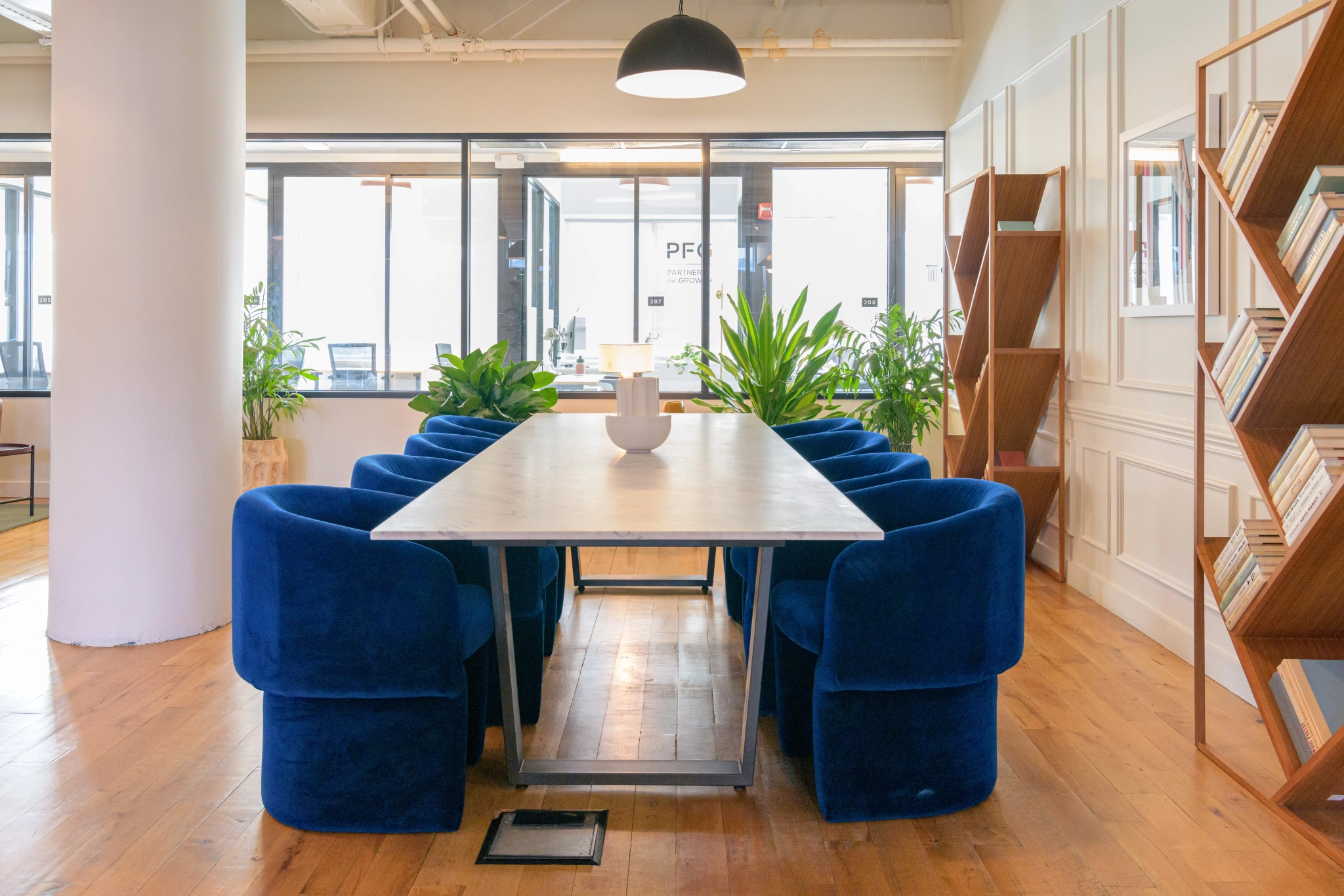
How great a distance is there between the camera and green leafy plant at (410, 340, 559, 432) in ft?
19.7

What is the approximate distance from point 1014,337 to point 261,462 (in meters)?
4.93

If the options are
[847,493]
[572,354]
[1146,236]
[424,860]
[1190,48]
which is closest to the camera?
[424,860]

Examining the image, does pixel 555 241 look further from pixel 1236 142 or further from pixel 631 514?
pixel 631 514

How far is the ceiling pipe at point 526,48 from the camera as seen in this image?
22.2 feet

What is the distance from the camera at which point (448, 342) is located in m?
7.55

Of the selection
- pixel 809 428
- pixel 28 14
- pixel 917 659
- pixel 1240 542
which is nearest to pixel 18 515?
pixel 28 14

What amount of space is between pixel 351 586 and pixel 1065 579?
3.81 metres

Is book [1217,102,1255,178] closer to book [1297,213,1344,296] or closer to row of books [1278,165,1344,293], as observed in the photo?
row of books [1278,165,1344,293]

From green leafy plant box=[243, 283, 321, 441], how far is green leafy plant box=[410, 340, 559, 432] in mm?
1488

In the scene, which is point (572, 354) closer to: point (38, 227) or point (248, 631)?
point (38, 227)

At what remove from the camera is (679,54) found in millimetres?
4070

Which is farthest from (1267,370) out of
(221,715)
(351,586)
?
(221,715)

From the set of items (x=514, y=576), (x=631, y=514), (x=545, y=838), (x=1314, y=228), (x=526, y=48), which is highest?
(x=526, y=48)

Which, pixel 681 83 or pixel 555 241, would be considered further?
pixel 555 241
